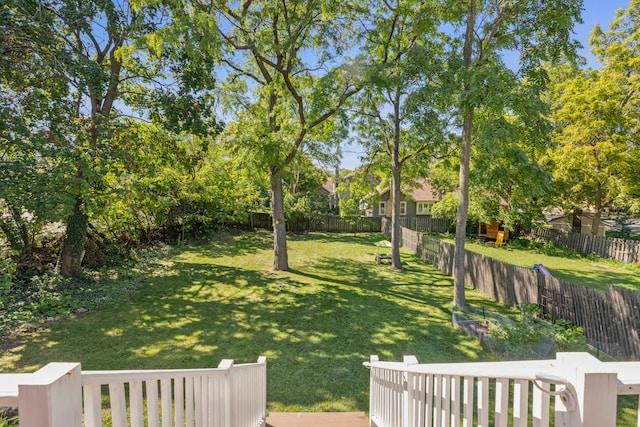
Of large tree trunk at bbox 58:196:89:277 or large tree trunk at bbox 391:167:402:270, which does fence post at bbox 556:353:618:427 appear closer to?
large tree trunk at bbox 58:196:89:277

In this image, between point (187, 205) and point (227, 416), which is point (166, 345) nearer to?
point (227, 416)

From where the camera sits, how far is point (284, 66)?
37.3ft

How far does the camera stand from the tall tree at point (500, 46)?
6988 mm

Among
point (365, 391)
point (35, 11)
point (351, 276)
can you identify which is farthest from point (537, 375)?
point (351, 276)

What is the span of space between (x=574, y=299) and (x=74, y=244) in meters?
13.0

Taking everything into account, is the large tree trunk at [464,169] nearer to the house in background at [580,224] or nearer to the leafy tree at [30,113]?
the leafy tree at [30,113]

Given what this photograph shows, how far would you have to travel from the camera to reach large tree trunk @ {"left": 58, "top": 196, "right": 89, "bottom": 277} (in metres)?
9.33

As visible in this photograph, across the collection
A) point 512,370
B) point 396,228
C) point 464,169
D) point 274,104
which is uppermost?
point 274,104

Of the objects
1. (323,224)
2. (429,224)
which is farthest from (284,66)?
(429,224)

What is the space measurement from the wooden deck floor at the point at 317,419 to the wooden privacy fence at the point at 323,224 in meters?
19.0

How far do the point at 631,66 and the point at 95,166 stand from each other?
75.3 ft

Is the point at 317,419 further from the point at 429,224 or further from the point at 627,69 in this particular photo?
the point at 429,224

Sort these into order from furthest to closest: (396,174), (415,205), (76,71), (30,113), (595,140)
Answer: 1. (415,205)
2. (595,140)
3. (396,174)
4. (30,113)
5. (76,71)

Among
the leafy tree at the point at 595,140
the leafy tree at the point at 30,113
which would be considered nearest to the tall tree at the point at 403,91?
the leafy tree at the point at 30,113
